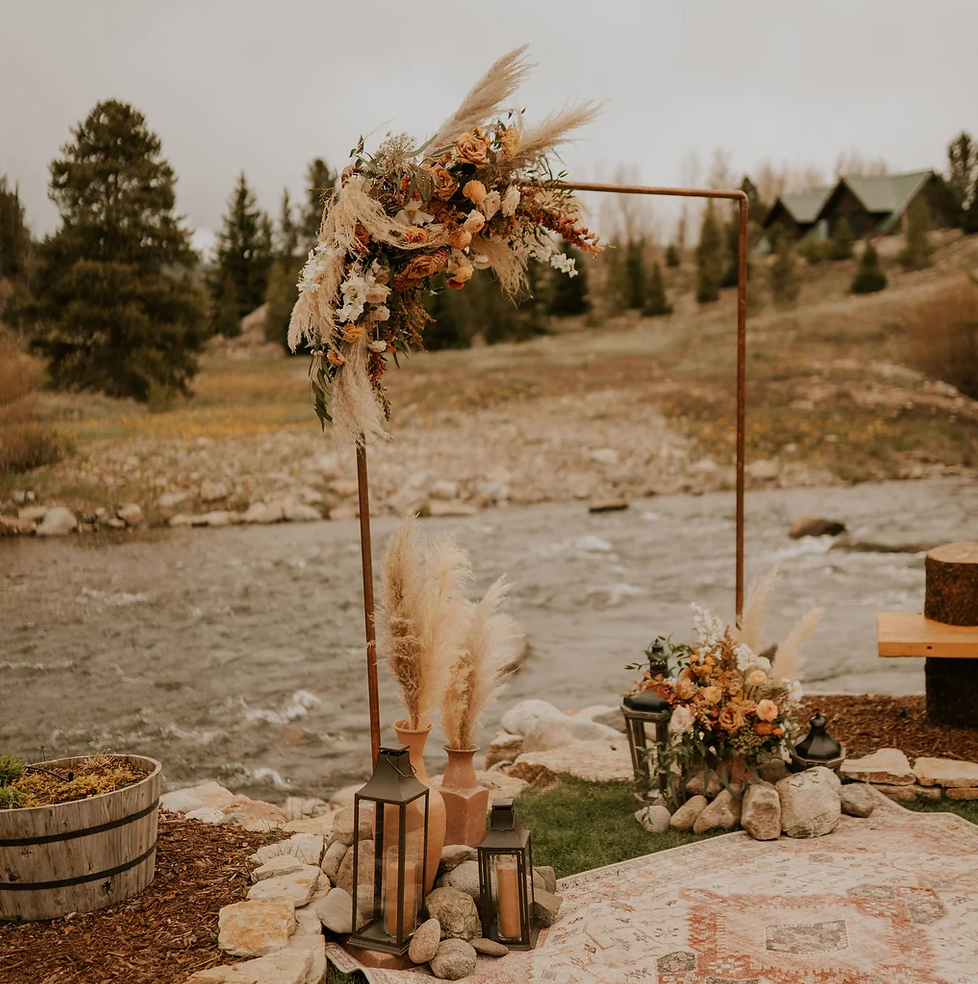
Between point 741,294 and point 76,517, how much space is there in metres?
3.44

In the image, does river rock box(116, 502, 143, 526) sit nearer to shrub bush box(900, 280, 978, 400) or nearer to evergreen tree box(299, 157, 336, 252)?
evergreen tree box(299, 157, 336, 252)

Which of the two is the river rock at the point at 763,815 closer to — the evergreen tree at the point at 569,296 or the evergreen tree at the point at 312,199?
the evergreen tree at the point at 312,199

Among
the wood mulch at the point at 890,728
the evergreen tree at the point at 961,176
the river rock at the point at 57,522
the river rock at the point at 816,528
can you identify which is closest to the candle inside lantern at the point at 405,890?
the wood mulch at the point at 890,728

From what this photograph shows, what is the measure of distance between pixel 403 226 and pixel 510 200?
1.18 feet

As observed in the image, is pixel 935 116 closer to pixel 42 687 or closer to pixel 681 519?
pixel 681 519

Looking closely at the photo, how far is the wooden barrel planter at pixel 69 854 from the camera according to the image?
2.80 meters

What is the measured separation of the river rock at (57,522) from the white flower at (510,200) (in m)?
3.08

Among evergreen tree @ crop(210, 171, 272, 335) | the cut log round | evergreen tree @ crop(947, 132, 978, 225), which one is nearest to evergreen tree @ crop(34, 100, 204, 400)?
evergreen tree @ crop(210, 171, 272, 335)

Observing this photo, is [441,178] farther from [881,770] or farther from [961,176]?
[961,176]

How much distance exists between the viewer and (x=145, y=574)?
17.6ft

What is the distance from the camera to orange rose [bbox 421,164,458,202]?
3174 mm

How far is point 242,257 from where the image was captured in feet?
19.3

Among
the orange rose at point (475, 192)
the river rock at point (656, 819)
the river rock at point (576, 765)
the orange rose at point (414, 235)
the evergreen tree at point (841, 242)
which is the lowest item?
the river rock at point (576, 765)

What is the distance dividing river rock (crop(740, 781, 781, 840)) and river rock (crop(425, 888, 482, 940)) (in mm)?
1233
